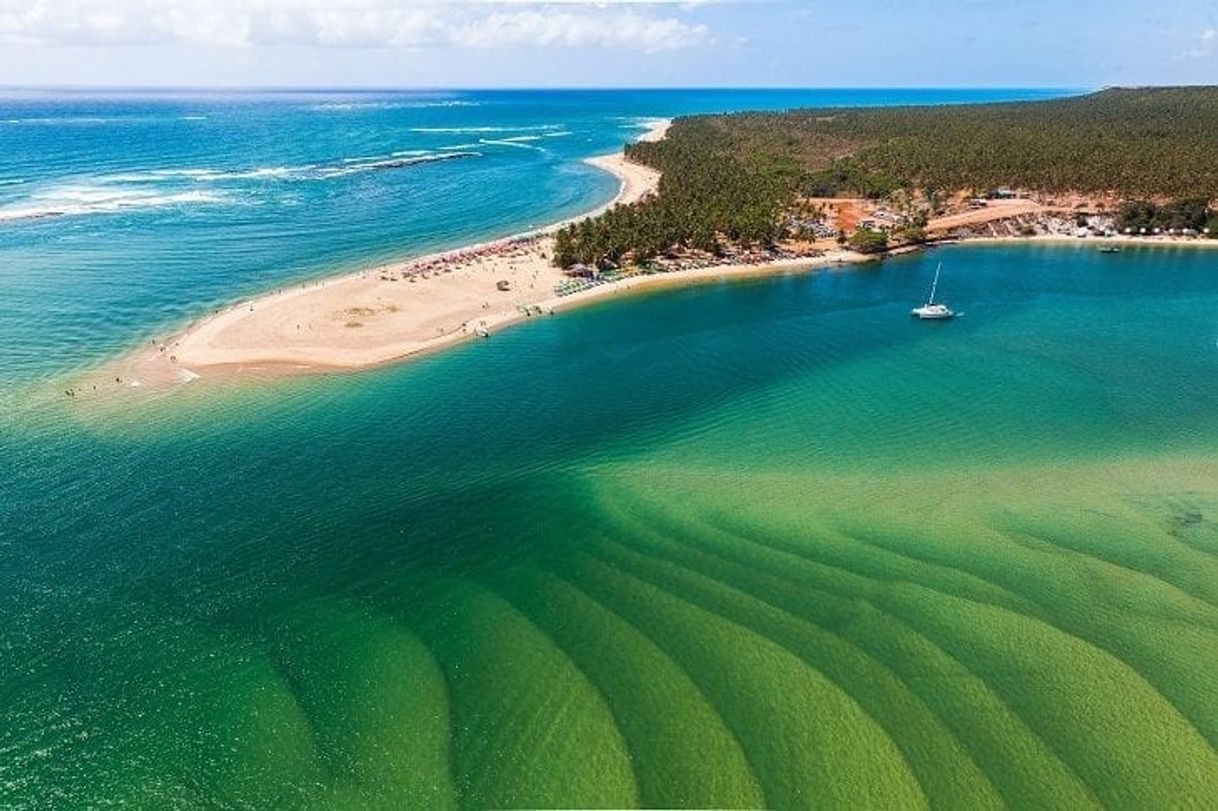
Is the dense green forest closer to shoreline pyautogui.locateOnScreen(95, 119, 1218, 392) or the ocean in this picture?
shoreline pyautogui.locateOnScreen(95, 119, 1218, 392)

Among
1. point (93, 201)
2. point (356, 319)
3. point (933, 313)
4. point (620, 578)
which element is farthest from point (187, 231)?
point (933, 313)

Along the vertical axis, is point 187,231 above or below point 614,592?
above

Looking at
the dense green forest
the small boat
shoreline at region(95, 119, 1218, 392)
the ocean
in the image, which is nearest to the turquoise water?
shoreline at region(95, 119, 1218, 392)

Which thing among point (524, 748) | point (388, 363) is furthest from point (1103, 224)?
point (524, 748)

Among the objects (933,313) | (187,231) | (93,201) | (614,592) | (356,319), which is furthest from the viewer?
(93,201)

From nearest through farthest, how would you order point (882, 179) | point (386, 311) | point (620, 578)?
point (620, 578)
point (386, 311)
point (882, 179)

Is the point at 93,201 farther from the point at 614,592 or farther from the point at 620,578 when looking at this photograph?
the point at 614,592

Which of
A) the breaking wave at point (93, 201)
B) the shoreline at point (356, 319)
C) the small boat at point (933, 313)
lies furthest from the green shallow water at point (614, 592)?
the breaking wave at point (93, 201)
